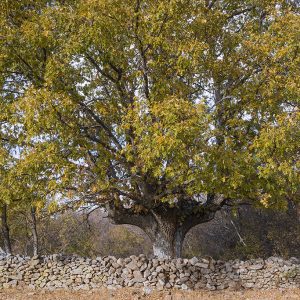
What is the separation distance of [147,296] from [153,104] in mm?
5640

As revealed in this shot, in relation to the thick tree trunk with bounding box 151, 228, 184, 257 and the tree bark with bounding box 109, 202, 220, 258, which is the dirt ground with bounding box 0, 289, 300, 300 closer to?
the thick tree trunk with bounding box 151, 228, 184, 257

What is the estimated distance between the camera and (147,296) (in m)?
11.4

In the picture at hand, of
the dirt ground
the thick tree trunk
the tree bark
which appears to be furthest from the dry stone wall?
the tree bark

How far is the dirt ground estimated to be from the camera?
443 inches

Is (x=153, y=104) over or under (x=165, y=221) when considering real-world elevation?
over

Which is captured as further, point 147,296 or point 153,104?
point 147,296

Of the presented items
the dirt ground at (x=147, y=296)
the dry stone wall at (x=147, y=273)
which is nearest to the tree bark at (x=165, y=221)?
the dry stone wall at (x=147, y=273)

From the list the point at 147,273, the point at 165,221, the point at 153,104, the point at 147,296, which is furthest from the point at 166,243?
the point at 153,104

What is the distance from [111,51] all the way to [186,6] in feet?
8.62

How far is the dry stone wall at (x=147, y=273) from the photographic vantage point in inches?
481

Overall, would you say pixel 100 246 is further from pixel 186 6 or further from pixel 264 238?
pixel 186 6

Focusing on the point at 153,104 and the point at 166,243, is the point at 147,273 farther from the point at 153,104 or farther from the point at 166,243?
the point at 153,104

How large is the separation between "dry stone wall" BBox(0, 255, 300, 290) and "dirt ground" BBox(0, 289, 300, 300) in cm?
38

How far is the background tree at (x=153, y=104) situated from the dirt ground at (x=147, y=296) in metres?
1.83
